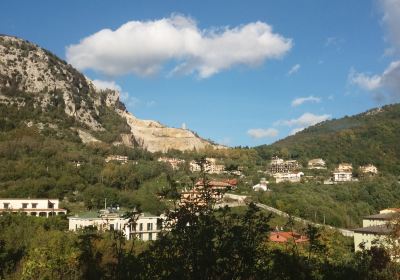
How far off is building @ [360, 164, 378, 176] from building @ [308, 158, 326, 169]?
906cm

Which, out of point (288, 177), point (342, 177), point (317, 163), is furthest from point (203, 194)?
point (317, 163)

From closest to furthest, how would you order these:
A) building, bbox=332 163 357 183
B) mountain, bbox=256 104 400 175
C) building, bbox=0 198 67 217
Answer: building, bbox=0 198 67 217, building, bbox=332 163 357 183, mountain, bbox=256 104 400 175

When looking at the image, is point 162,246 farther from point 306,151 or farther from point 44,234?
point 306,151

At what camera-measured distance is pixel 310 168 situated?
106 meters

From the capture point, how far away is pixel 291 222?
25.3 ft

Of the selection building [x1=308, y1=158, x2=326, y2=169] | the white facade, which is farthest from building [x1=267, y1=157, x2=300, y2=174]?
the white facade

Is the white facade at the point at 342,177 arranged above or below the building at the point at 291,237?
above

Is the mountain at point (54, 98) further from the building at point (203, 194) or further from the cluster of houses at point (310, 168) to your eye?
the building at point (203, 194)

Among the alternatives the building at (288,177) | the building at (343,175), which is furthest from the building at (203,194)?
the building at (343,175)

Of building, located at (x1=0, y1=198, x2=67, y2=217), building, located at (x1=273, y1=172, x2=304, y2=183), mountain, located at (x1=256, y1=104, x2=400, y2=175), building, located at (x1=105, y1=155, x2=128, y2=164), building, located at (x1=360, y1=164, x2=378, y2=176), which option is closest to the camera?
building, located at (x1=0, y1=198, x2=67, y2=217)

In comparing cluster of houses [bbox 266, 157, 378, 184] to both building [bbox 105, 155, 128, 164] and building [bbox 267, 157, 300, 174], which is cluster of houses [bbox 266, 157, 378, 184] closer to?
building [bbox 267, 157, 300, 174]

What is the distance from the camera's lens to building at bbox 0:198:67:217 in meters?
50.7

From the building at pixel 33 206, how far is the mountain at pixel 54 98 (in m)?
30.5

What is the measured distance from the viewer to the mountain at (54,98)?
90.1 meters
